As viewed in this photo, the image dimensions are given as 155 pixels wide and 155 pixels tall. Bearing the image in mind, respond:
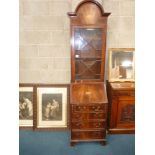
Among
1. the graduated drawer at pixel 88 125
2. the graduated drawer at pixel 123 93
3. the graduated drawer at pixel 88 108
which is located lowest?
the graduated drawer at pixel 88 125

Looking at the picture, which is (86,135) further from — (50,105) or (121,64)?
(121,64)

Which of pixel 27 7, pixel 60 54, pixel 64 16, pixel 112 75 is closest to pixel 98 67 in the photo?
pixel 112 75

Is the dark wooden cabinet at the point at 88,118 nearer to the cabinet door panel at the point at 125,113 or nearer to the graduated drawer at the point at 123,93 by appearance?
the graduated drawer at the point at 123,93

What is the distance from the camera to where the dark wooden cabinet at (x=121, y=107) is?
3.61 metres

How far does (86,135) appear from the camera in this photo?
3.36m

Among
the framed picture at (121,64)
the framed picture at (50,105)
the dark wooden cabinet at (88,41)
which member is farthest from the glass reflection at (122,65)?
the framed picture at (50,105)

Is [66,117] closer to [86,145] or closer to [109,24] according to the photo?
[86,145]

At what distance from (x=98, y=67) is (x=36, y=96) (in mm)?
1117

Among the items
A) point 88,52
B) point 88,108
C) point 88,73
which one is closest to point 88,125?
point 88,108

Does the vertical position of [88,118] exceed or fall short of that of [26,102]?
it falls short

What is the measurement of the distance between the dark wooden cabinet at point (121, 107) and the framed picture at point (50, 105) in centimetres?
75

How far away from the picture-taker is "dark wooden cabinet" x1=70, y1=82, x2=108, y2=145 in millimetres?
3316

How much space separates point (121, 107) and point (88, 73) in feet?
2.31

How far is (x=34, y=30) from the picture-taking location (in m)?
3.84
